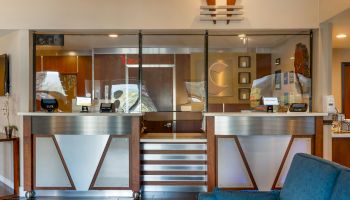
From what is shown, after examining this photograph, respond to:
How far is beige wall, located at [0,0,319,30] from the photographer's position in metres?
4.66

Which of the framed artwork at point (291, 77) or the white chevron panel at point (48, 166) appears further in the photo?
the framed artwork at point (291, 77)

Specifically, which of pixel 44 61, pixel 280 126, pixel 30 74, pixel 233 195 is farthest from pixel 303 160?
pixel 44 61

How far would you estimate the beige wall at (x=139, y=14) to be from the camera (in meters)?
4.66

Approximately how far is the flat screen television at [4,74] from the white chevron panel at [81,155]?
51.0 inches

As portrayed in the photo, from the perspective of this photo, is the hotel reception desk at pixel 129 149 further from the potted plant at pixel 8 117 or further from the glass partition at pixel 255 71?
the glass partition at pixel 255 71

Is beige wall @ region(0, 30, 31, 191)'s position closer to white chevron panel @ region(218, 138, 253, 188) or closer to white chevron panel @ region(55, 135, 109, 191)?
white chevron panel @ region(55, 135, 109, 191)

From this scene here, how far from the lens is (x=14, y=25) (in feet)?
15.2

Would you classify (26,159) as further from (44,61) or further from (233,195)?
(233,195)

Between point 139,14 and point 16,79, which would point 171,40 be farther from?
point 16,79

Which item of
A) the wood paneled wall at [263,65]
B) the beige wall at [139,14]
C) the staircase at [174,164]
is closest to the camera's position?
the staircase at [174,164]

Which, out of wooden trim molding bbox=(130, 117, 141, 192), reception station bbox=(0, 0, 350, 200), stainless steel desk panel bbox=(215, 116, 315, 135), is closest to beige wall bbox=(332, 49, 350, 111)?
reception station bbox=(0, 0, 350, 200)

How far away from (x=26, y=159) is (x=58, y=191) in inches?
23.9

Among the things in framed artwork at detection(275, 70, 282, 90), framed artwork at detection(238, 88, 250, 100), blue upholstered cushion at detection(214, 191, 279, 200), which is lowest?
blue upholstered cushion at detection(214, 191, 279, 200)

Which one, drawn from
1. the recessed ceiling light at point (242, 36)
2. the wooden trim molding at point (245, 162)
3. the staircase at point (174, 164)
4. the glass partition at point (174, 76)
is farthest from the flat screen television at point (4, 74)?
the recessed ceiling light at point (242, 36)
